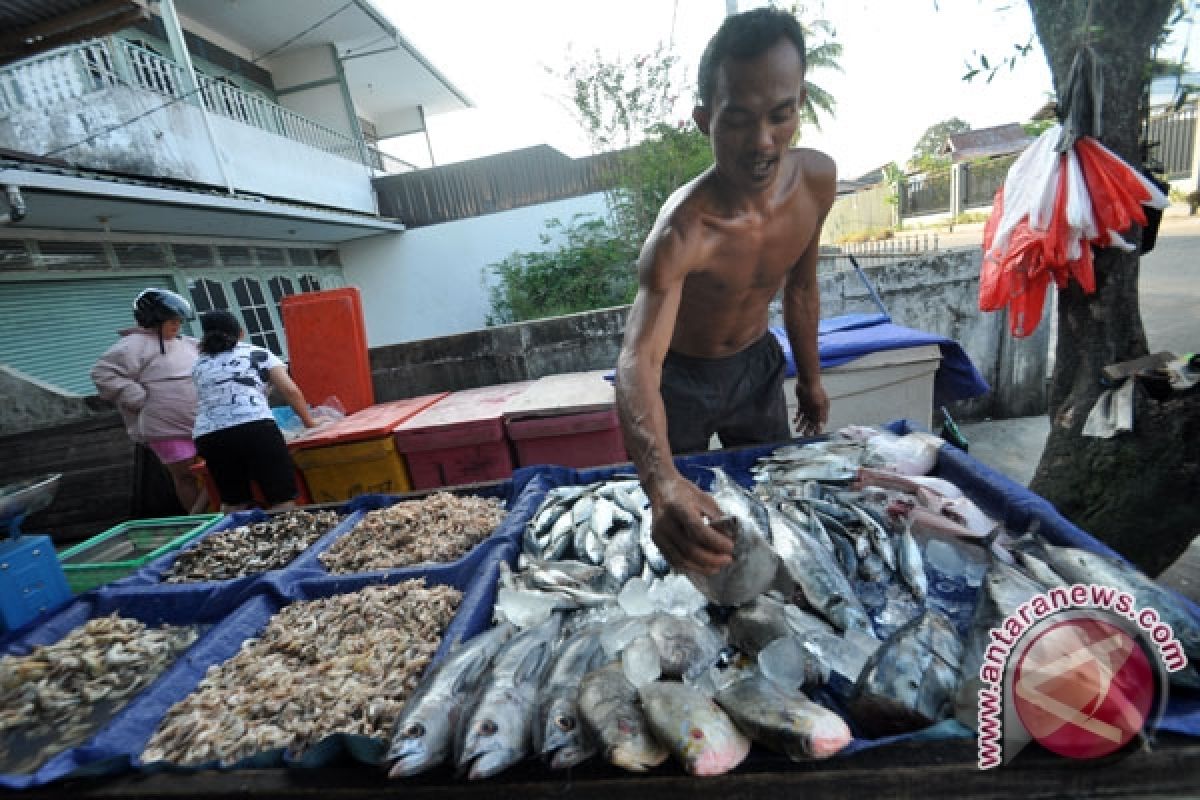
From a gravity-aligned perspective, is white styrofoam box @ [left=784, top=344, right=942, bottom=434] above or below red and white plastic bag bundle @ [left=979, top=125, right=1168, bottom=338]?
below

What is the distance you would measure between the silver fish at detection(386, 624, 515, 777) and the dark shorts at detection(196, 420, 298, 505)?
9.37 feet

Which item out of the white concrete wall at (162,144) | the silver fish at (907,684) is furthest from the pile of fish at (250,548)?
the white concrete wall at (162,144)

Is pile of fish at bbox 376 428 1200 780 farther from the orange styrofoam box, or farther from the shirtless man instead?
the orange styrofoam box

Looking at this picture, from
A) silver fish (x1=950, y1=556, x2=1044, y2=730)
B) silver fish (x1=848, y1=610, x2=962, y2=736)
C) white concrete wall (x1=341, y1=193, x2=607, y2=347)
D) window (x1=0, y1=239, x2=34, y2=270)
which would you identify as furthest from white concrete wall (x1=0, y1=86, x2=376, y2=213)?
silver fish (x1=950, y1=556, x2=1044, y2=730)

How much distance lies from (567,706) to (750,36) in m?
2.04

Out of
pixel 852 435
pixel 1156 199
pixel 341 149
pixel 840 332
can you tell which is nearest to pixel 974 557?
pixel 852 435

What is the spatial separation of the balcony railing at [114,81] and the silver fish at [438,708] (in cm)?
825

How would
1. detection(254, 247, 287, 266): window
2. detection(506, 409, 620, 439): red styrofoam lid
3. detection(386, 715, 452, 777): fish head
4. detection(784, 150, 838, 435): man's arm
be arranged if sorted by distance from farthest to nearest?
detection(254, 247, 287, 266): window
detection(506, 409, 620, 439): red styrofoam lid
detection(784, 150, 838, 435): man's arm
detection(386, 715, 452, 777): fish head

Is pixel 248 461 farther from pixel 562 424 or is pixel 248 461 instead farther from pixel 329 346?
pixel 562 424

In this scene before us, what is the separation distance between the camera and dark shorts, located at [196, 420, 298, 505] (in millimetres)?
3539

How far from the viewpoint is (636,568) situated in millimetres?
1852

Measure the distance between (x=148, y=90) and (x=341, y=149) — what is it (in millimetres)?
5703

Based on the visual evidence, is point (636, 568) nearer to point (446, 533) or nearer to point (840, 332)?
point (446, 533)

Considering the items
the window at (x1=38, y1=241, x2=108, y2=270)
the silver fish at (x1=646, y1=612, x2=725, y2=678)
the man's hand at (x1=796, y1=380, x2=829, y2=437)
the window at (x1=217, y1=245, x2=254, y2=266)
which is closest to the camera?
the silver fish at (x1=646, y1=612, x2=725, y2=678)
